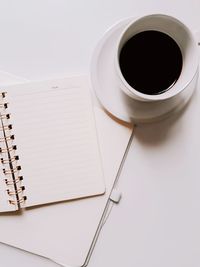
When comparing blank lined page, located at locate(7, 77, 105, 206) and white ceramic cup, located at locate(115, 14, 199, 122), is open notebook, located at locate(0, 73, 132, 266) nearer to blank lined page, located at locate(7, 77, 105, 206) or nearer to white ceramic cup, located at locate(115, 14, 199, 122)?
blank lined page, located at locate(7, 77, 105, 206)

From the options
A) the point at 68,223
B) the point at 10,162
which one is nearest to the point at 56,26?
the point at 10,162

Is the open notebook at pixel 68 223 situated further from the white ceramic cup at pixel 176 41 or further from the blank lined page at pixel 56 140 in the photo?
the white ceramic cup at pixel 176 41

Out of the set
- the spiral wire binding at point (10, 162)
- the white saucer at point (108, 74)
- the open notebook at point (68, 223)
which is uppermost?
the white saucer at point (108, 74)

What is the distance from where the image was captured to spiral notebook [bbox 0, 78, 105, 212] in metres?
0.62

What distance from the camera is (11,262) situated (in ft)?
2.12

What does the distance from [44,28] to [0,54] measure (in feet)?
0.31

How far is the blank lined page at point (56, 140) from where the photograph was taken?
62 centimetres

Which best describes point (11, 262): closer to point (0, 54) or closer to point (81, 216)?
point (81, 216)

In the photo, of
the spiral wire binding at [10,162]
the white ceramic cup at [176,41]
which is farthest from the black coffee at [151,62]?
the spiral wire binding at [10,162]

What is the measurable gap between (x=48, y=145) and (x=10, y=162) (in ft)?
0.25

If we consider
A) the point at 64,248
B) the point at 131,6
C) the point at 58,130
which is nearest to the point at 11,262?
the point at 64,248

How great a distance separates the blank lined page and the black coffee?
103 mm

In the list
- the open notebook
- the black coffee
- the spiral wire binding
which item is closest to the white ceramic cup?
the black coffee

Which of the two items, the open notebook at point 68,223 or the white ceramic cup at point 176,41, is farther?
the open notebook at point 68,223
